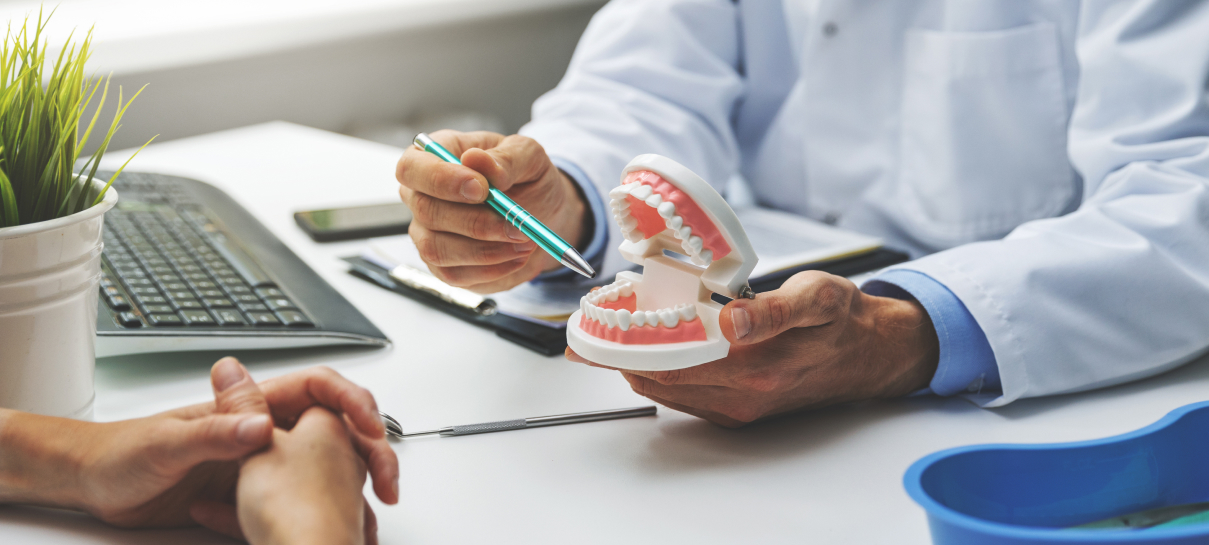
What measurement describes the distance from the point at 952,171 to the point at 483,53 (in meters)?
2.09

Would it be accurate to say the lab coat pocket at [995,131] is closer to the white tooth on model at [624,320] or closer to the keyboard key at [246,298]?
the white tooth on model at [624,320]

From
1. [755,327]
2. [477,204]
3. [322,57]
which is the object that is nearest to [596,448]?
[755,327]

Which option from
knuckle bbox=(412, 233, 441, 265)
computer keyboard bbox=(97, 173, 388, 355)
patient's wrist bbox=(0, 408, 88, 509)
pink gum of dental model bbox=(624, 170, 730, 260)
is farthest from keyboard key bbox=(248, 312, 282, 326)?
pink gum of dental model bbox=(624, 170, 730, 260)

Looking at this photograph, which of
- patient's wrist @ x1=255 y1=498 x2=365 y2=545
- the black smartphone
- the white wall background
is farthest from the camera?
the white wall background

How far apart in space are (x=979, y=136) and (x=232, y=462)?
858 mm

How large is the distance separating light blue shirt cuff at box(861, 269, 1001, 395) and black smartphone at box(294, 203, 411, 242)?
2.23 ft

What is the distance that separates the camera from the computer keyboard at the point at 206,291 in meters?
0.69

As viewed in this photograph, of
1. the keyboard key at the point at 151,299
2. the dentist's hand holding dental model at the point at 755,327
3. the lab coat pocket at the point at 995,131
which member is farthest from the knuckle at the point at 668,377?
the lab coat pocket at the point at 995,131

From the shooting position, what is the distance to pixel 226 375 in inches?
18.1

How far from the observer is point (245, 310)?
0.74m

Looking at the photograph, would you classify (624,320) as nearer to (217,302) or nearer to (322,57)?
(217,302)

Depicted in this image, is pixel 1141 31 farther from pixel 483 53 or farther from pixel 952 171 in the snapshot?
pixel 483 53

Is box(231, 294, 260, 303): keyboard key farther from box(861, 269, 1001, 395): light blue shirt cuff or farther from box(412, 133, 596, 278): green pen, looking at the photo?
box(861, 269, 1001, 395): light blue shirt cuff

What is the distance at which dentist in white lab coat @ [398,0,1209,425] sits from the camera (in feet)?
2.12
